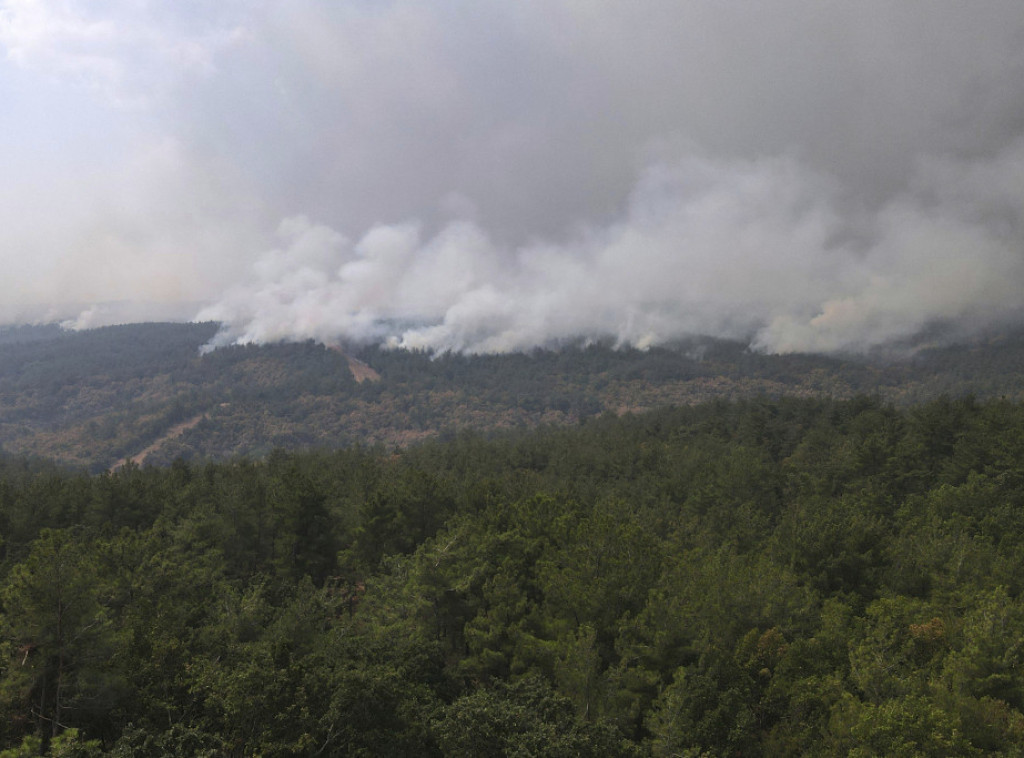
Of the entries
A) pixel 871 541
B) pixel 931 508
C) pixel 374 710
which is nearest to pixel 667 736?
pixel 374 710

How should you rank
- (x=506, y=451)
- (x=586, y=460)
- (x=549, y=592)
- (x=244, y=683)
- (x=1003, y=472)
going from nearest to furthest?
(x=244, y=683) → (x=549, y=592) → (x=1003, y=472) → (x=586, y=460) → (x=506, y=451)

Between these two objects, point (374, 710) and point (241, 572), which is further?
point (241, 572)

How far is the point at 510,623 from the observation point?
30.2 metres

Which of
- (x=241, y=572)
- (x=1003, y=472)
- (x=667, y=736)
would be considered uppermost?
(x=1003, y=472)

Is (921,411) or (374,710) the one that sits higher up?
(921,411)

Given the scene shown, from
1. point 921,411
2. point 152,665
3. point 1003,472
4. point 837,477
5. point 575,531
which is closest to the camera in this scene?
point 152,665

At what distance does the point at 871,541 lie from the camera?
122ft

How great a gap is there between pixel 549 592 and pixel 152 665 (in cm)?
1848

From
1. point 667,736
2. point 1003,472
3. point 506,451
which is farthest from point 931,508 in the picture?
point 506,451

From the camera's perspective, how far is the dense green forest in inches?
723

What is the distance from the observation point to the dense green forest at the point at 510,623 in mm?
18375

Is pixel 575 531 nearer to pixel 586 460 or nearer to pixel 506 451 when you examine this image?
pixel 586 460

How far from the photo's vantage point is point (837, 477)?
63312 mm

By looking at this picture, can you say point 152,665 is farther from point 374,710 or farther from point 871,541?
point 871,541
